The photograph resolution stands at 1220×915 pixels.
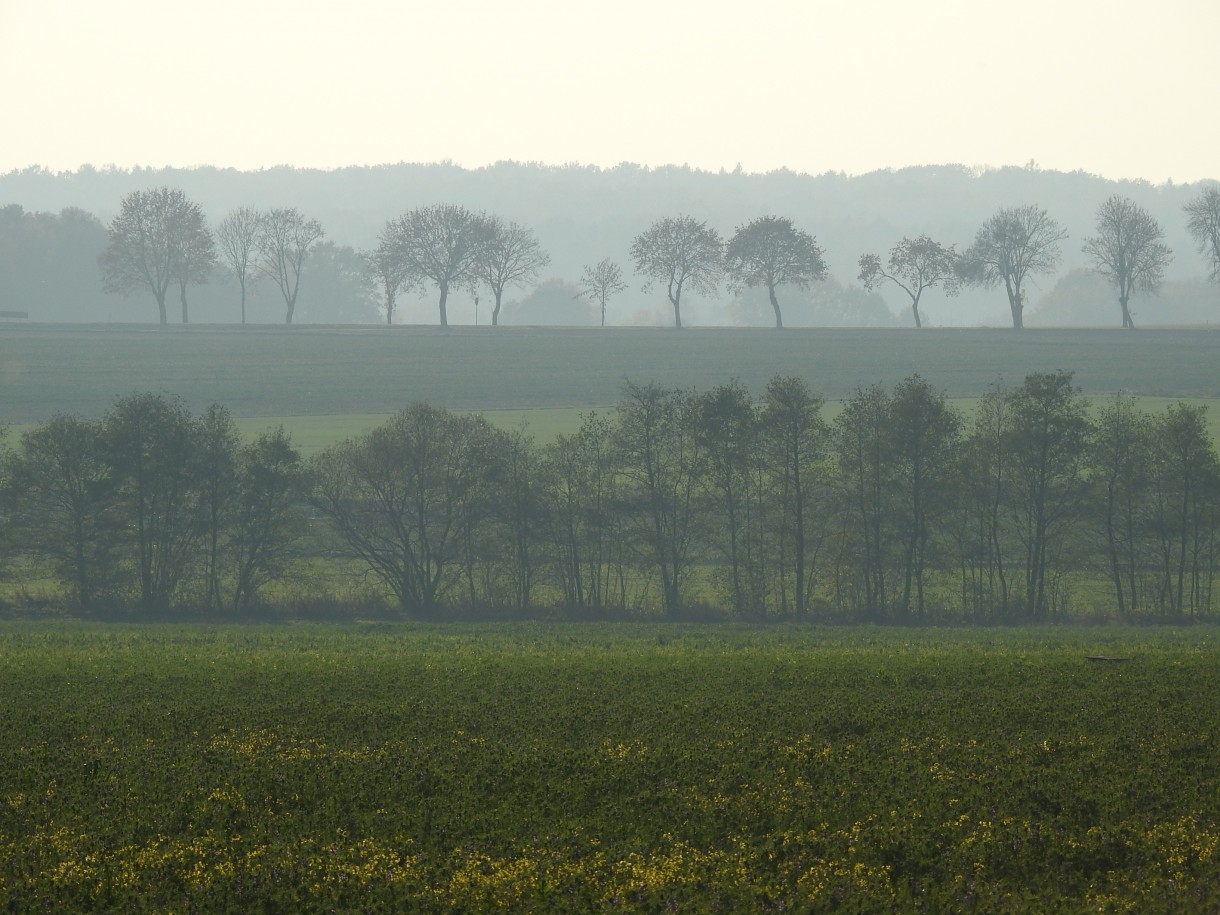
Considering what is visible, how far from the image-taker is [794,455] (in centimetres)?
4722

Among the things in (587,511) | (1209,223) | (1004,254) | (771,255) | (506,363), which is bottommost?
(587,511)

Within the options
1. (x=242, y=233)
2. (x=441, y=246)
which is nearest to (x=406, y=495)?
(x=441, y=246)

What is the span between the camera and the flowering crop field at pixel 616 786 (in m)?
12.6

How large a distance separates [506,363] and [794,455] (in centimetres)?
4585

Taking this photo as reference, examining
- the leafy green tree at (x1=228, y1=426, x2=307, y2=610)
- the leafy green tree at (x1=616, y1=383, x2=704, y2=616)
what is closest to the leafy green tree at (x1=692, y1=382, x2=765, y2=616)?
the leafy green tree at (x1=616, y1=383, x2=704, y2=616)

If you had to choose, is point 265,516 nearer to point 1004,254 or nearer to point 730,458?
point 730,458

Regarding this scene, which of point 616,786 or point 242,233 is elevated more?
point 242,233

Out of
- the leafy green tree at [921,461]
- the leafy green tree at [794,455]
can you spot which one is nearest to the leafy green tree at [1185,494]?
the leafy green tree at [921,461]

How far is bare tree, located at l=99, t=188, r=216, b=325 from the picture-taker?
4375 inches

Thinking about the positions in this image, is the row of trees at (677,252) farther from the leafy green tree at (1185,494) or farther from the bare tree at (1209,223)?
the leafy green tree at (1185,494)

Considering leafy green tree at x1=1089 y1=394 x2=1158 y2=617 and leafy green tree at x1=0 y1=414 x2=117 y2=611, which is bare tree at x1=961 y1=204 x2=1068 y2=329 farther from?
leafy green tree at x1=0 y1=414 x2=117 y2=611

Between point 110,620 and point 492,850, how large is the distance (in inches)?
1306

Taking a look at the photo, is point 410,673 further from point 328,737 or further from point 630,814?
point 630,814

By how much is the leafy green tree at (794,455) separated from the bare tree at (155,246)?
3156 inches
